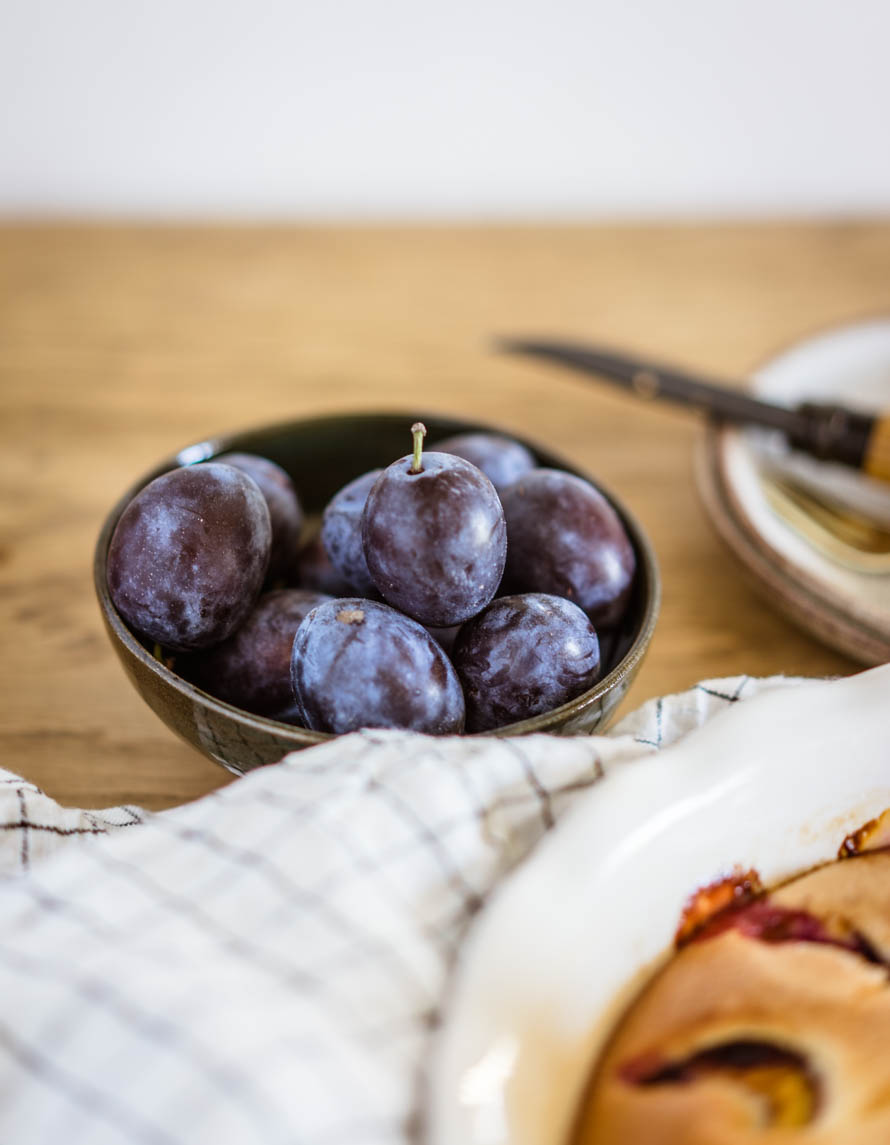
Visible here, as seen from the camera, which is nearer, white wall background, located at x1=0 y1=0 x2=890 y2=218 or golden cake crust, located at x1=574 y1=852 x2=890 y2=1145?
golden cake crust, located at x1=574 y1=852 x2=890 y2=1145

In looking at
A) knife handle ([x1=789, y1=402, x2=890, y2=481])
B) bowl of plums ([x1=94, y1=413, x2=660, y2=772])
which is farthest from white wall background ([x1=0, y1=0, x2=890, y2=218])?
→ bowl of plums ([x1=94, y1=413, x2=660, y2=772])

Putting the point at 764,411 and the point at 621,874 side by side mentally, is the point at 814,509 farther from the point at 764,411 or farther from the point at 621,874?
the point at 621,874

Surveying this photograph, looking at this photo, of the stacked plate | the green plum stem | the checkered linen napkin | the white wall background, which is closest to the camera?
the checkered linen napkin

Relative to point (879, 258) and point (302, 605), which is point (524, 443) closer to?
point (302, 605)

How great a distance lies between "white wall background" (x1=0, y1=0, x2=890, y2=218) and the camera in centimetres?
94

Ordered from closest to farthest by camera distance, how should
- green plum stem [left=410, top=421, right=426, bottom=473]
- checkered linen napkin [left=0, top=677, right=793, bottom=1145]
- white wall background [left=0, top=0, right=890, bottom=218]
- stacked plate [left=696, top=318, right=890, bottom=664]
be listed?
checkered linen napkin [left=0, top=677, right=793, bottom=1145]
green plum stem [left=410, top=421, right=426, bottom=473]
stacked plate [left=696, top=318, right=890, bottom=664]
white wall background [left=0, top=0, right=890, bottom=218]

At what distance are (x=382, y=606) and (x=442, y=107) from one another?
85 cm

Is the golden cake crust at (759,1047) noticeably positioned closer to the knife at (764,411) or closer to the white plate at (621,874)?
the white plate at (621,874)

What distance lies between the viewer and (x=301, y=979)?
269 mm

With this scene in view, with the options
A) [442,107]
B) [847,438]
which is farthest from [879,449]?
[442,107]

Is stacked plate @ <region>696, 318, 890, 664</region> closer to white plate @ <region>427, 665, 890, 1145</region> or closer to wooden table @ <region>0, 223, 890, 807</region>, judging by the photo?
wooden table @ <region>0, 223, 890, 807</region>

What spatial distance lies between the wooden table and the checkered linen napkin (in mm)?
156

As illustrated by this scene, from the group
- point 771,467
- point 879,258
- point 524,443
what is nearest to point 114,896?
point 524,443

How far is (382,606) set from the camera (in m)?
0.35
